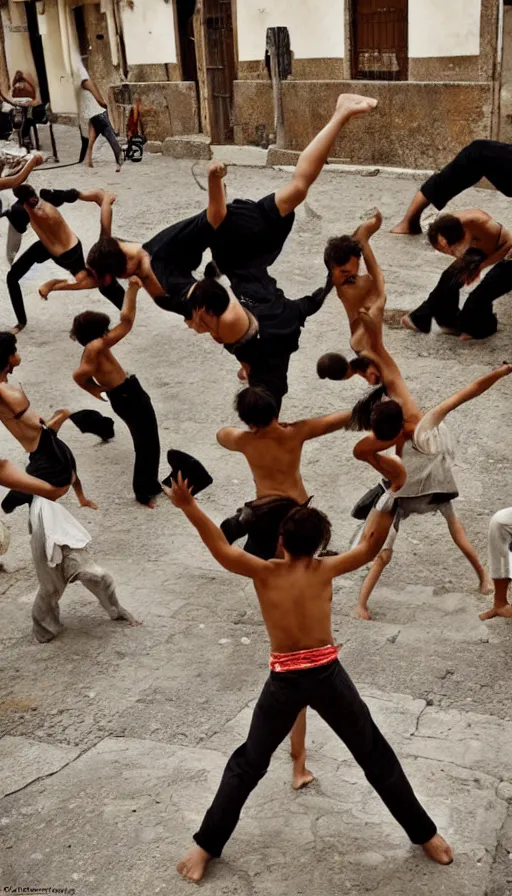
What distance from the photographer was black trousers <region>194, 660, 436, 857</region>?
3393mm

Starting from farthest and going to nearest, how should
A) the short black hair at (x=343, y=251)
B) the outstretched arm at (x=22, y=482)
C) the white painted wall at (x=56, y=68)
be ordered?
1. the white painted wall at (x=56, y=68)
2. the short black hair at (x=343, y=251)
3. the outstretched arm at (x=22, y=482)

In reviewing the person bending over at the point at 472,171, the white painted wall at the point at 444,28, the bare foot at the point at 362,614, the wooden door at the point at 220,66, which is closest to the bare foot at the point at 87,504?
the bare foot at the point at 362,614

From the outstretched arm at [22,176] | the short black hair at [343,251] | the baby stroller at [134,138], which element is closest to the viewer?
the short black hair at [343,251]

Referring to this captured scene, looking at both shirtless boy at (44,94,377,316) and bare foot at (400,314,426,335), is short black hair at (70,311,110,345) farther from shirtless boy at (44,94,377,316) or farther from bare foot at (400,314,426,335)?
bare foot at (400,314,426,335)

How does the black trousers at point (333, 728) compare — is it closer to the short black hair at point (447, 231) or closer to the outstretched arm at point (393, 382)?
the outstretched arm at point (393, 382)

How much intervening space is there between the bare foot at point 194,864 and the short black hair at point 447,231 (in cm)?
437

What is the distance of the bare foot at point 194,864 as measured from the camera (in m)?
3.52

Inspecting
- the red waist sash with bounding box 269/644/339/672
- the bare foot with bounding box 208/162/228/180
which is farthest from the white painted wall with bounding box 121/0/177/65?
the red waist sash with bounding box 269/644/339/672

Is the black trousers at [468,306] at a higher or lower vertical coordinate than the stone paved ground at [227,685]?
higher

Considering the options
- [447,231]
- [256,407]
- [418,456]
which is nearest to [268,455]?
[256,407]

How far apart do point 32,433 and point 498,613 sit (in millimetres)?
2339

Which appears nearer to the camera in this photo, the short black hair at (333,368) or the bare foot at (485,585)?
the short black hair at (333,368)

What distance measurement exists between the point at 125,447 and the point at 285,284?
257 centimetres

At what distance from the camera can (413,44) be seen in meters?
12.0
